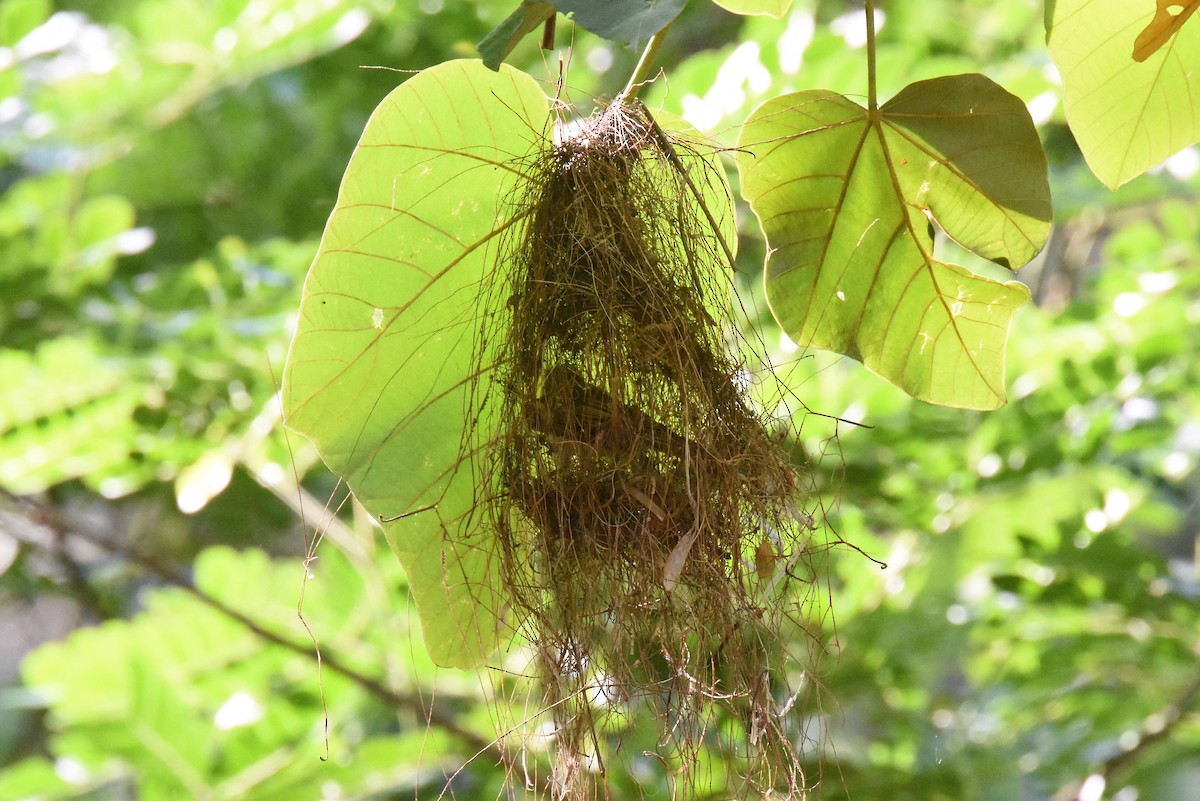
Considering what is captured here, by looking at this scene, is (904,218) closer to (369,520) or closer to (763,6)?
(763,6)

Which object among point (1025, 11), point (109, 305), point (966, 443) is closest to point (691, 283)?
point (966, 443)

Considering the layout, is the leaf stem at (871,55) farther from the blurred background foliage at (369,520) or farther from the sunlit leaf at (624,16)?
the blurred background foliage at (369,520)

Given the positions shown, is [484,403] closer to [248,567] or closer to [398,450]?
[398,450]

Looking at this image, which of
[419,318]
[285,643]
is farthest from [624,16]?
[285,643]

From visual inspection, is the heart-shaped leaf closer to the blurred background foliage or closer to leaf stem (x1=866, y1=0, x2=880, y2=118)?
leaf stem (x1=866, y1=0, x2=880, y2=118)

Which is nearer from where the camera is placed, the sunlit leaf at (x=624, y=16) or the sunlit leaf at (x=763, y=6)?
the sunlit leaf at (x=624, y=16)

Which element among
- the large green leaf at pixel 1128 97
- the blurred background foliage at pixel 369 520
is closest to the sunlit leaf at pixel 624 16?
the large green leaf at pixel 1128 97
